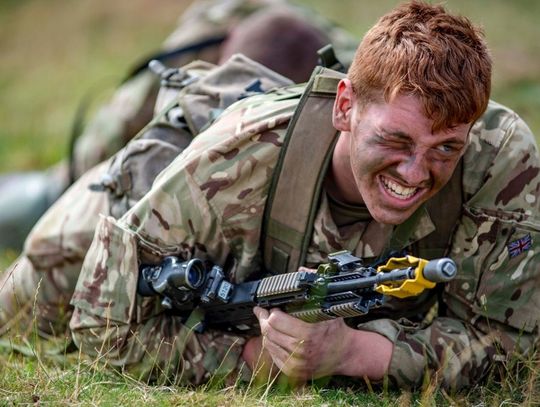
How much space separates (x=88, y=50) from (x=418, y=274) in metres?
15.7

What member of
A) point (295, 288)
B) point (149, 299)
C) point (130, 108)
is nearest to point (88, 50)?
point (130, 108)

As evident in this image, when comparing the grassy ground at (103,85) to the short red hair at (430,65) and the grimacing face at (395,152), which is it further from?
the short red hair at (430,65)

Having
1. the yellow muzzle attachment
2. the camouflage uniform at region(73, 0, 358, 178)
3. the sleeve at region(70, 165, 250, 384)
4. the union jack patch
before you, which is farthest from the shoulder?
the camouflage uniform at region(73, 0, 358, 178)

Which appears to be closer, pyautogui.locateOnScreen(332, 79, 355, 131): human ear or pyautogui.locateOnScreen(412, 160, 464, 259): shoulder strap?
pyautogui.locateOnScreen(332, 79, 355, 131): human ear

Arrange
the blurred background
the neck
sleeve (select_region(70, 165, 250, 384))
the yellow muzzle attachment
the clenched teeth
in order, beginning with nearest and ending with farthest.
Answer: the yellow muzzle attachment, the clenched teeth, the neck, sleeve (select_region(70, 165, 250, 384)), the blurred background

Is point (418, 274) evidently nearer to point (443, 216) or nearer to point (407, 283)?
point (407, 283)

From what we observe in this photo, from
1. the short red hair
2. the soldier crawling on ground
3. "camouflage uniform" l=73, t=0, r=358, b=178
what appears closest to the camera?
the short red hair

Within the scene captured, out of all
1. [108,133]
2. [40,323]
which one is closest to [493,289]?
[40,323]

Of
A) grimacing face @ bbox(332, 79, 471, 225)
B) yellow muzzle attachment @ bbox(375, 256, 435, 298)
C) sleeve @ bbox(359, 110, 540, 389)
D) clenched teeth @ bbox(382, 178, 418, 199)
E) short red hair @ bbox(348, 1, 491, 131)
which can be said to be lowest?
sleeve @ bbox(359, 110, 540, 389)

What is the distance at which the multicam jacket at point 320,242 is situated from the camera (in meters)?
4.80

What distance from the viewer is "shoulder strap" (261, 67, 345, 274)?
4734 millimetres

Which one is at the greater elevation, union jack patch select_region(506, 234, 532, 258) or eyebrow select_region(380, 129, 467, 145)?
eyebrow select_region(380, 129, 467, 145)

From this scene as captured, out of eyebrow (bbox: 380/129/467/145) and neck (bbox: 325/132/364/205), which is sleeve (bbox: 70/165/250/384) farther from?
eyebrow (bbox: 380/129/467/145)

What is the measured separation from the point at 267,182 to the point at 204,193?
1.01 ft
